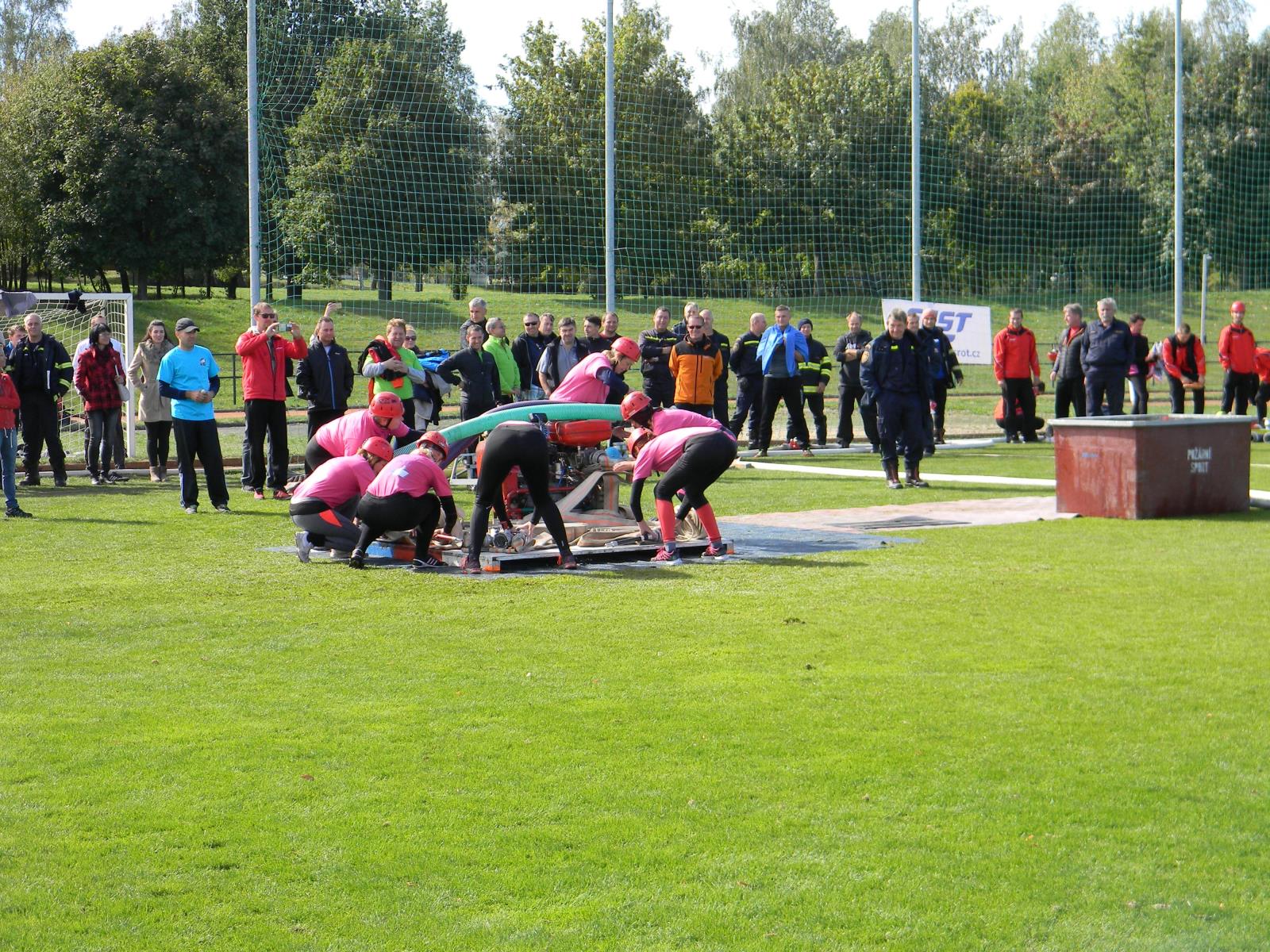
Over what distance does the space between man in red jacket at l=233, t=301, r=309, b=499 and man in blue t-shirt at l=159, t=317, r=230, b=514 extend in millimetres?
631

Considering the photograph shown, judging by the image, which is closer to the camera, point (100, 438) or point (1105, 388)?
point (100, 438)

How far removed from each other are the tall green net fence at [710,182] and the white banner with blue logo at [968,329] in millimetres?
1112

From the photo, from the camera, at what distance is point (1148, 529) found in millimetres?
13219

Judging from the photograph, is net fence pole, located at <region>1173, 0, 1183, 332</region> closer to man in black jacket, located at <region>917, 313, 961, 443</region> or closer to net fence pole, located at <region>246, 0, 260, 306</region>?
man in black jacket, located at <region>917, 313, 961, 443</region>

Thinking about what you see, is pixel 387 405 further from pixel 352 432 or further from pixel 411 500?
pixel 411 500

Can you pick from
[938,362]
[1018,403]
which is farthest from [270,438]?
[1018,403]

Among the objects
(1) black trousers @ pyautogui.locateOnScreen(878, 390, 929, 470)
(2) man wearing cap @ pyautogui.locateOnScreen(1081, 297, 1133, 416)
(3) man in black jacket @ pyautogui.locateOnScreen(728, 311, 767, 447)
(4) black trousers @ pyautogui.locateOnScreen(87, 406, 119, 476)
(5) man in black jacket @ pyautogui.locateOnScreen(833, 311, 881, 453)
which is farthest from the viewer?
(5) man in black jacket @ pyautogui.locateOnScreen(833, 311, 881, 453)

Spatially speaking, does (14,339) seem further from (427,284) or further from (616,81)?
(616,81)

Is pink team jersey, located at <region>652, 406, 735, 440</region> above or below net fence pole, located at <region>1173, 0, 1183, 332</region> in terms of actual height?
below

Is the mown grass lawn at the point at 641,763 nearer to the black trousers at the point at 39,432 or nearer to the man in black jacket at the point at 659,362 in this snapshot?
the black trousers at the point at 39,432

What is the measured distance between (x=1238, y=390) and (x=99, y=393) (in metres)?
16.4

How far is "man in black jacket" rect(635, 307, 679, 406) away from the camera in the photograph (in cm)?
1942

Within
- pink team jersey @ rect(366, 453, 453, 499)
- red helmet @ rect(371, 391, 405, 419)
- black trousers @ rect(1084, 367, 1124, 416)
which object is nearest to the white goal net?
→ red helmet @ rect(371, 391, 405, 419)

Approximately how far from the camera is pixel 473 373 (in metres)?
17.7
